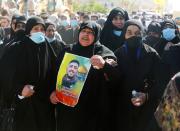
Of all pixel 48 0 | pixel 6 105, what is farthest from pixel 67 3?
pixel 6 105

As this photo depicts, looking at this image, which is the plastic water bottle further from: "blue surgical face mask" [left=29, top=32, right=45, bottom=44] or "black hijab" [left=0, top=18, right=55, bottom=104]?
"blue surgical face mask" [left=29, top=32, right=45, bottom=44]

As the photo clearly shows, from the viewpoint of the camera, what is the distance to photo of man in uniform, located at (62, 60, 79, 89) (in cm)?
430

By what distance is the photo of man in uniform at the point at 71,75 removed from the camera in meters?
4.30

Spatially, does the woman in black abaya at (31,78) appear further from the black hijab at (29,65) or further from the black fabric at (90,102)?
the black fabric at (90,102)

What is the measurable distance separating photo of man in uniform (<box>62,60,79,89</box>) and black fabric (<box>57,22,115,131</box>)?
116 mm

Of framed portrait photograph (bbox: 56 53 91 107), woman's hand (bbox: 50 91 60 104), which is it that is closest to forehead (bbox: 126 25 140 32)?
framed portrait photograph (bbox: 56 53 91 107)

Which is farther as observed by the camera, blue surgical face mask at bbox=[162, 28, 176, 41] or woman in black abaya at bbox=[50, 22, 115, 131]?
blue surgical face mask at bbox=[162, 28, 176, 41]

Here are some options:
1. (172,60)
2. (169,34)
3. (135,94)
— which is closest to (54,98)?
(135,94)

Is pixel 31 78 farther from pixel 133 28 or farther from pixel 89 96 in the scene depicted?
pixel 133 28

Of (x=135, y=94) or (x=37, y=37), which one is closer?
(x=135, y=94)

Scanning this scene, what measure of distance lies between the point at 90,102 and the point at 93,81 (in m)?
0.24

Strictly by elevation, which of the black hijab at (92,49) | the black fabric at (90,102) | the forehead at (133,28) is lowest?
the black fabric at (90,102)

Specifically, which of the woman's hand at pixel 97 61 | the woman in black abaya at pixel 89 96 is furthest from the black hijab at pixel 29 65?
the woman's hand at pixel 97 61

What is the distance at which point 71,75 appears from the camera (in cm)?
432
